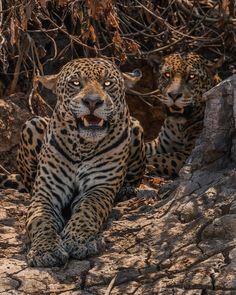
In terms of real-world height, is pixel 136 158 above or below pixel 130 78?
below

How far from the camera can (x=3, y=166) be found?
9695 millimetres

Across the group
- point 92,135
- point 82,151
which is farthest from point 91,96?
point 82,151

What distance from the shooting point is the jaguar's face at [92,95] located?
23.0 ft

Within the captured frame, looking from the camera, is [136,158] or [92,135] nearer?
[92,135]

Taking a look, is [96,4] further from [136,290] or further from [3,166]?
[3,166]

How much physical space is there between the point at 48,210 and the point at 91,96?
91 cm

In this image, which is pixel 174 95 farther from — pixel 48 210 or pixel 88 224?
pixel 88 224

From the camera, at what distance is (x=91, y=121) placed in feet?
23.2

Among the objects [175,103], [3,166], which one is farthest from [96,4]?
[3,166]

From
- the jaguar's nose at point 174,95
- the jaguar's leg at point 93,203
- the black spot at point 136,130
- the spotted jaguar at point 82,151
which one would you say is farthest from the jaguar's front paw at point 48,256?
the jaguar's nose at point 174,95

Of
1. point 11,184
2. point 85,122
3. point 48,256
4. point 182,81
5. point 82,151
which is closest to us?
point 48,256

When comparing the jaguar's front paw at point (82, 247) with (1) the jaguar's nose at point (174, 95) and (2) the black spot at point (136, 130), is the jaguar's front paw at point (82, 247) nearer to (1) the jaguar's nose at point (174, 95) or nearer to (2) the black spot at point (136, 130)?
(2) the black spot at point (136, 130)

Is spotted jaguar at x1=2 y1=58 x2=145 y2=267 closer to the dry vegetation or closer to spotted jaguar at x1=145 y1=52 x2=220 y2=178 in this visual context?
spotted jaguar at x1=145 y1=52 x2=220 y2=178

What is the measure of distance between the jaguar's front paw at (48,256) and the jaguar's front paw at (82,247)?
0.07 meters
